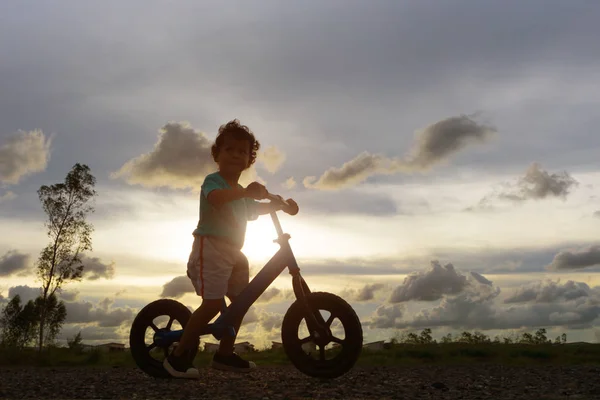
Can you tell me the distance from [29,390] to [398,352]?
7.69 m

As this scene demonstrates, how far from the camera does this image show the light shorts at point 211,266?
20.9ft

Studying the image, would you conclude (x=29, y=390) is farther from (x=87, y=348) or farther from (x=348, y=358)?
(x=87, y=348)

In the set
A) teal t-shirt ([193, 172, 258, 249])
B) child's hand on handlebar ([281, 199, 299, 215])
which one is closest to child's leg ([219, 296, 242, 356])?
teal t-shirt ([193, 172, 258, 249])

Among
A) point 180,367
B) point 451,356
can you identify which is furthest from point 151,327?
point 451,356

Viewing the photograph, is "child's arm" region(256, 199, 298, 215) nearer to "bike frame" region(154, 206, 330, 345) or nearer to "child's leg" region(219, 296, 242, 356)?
"bike frame" region(154, 206, 330, 345)

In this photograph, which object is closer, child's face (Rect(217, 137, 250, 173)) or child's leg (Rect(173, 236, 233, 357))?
child's leg (Rect(173, 236, 233, 357))

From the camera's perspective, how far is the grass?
36.2ft

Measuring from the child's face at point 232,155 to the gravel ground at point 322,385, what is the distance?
292 centimetres

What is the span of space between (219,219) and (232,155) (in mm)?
892

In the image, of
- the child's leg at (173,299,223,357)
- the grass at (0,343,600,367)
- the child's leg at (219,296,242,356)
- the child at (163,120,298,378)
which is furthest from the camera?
the grass at (0,343,600,367)

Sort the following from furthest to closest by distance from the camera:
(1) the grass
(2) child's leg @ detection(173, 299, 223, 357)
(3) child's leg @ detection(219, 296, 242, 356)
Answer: (1) the grass
(3) child's leg @ detection(219, 296, 242, 356)
(2) child's leg @ detection(173, 299, 223, 357)

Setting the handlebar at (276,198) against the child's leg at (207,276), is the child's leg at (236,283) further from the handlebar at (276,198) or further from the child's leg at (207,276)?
the handlebar at (276,198)

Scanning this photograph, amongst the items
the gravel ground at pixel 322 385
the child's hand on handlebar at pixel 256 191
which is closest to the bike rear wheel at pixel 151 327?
the gravel ground at pixel 322 385

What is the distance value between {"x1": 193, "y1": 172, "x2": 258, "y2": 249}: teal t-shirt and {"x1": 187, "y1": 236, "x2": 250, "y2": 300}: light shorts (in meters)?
0.10
